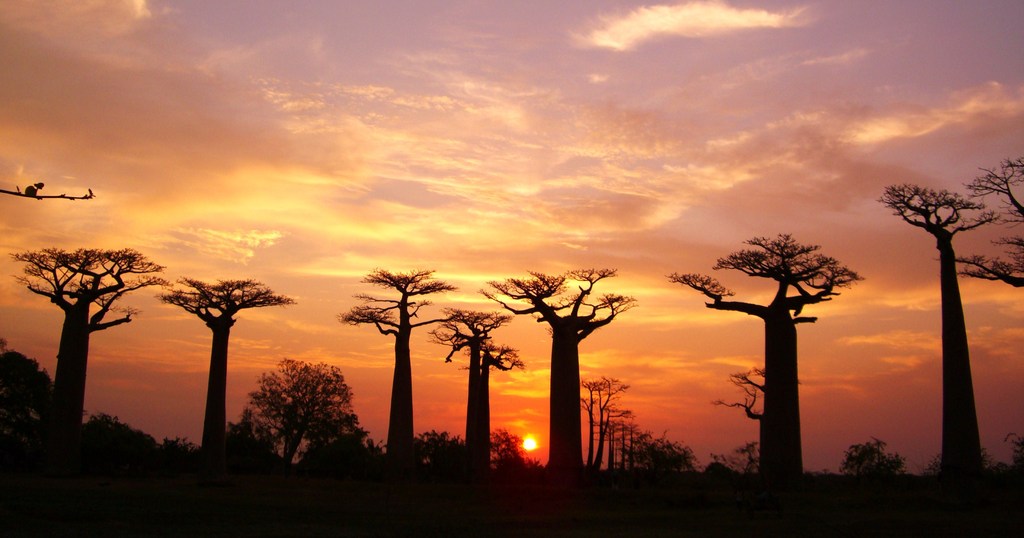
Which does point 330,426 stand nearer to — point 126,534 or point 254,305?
point 254,305

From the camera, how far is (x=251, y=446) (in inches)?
1757

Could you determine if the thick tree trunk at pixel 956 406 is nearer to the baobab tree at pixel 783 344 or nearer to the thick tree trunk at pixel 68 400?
the baobab tree at pixel 783 344

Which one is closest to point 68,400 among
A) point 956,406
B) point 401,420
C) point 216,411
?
point 216,411

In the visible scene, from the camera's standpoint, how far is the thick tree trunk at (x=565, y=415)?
98.1ft

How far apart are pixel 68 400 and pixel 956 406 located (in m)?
26.5

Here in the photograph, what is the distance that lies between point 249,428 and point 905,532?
35652mm

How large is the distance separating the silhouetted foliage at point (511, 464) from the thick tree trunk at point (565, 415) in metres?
4.22

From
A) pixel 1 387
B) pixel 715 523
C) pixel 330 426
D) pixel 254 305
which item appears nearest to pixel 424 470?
pixel 330 426

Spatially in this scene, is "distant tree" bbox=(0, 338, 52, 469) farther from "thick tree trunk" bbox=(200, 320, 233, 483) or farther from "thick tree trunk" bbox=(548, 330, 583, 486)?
"thick tree trunk" bbox=(548, 330, 583, 486)

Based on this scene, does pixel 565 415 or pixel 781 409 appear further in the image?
pixel 565 415

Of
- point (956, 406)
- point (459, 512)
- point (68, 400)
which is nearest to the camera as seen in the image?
point (956, 406)

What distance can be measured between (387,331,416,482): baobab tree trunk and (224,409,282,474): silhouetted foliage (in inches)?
516

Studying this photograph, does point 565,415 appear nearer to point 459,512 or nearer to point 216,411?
point 459,512

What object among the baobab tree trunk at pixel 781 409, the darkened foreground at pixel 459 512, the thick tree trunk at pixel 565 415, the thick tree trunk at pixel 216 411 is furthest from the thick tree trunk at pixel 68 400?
the baobab tree trunk at pixel 781 409
